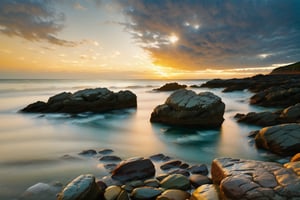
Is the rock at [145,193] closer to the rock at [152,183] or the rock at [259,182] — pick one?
the rock at [152,183]

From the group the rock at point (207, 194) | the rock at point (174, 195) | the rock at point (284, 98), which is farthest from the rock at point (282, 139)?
the rock at point (284, 98)

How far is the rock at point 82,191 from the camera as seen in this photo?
403cm

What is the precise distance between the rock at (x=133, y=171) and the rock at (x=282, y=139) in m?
4.12

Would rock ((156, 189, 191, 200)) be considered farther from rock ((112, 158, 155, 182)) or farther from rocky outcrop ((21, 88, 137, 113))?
rocky outcrop ((21, 88, 137, 113))

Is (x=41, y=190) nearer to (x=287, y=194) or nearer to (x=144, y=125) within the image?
(x=287, y=194)

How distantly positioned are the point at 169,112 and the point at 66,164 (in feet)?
21.7

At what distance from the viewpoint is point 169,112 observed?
12117mm

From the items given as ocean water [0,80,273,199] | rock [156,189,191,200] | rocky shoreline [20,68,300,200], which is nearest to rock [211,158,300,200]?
rocky shoreline [20,68,300,200]

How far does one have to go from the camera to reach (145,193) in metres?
4.36

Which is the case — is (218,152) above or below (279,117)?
below

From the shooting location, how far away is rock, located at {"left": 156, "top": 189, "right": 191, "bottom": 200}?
4.11 m

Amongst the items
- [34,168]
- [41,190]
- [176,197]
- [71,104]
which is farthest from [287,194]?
[71,104]

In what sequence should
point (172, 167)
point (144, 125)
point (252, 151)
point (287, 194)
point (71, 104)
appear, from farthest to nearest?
point (71, 104) → point (144, 125) → point (252, 151) → point (172, 167) → point (287, 194)

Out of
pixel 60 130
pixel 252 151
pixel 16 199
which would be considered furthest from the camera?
pixel 60 130
